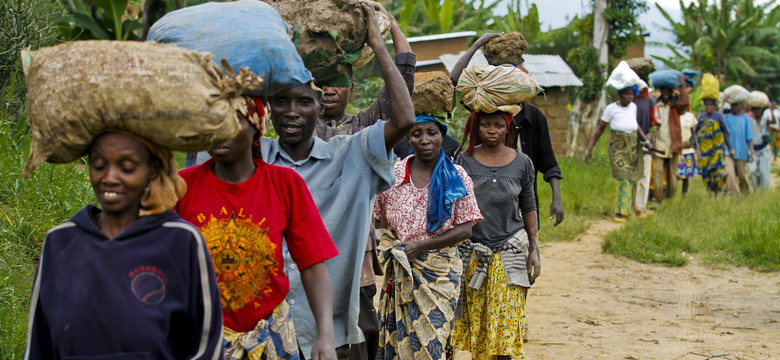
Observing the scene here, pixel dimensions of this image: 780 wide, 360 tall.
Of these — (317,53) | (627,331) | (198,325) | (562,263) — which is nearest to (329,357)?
(198,325)

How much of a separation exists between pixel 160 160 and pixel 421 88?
8.88 feet

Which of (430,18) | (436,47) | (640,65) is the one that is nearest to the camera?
(640,65)

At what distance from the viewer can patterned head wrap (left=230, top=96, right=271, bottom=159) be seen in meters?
2.47

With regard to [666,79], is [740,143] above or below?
below

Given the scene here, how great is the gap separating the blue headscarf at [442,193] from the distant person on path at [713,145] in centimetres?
1055

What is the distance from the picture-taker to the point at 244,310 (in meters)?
2.61

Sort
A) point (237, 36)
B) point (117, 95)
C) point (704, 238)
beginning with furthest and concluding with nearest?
1. point (704, 238)
2. point (237, 36)
3. point (117, 95)

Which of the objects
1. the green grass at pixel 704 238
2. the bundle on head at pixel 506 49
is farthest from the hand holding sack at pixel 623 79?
the bundle on head at pixel 506 49

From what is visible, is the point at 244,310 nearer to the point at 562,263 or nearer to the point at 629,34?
Result: the point at 562,263

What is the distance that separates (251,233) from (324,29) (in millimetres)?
992

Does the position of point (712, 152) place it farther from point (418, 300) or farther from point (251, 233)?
point (251, 233)

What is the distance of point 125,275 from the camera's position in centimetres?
215

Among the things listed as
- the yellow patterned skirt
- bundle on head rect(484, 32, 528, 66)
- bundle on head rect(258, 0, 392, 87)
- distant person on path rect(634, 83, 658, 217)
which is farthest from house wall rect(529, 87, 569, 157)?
bundle on head rect(258, 0, 392, 87)

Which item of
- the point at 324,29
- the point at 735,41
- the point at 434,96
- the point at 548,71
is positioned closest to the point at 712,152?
the point at 548,71
